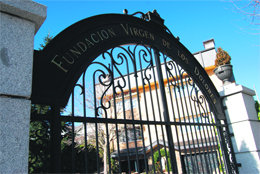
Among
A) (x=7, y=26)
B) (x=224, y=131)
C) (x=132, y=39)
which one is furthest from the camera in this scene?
(x=224, y=131)

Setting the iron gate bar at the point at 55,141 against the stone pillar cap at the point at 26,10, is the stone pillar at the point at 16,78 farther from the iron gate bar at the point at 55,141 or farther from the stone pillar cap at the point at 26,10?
the iron gate bar at the point at 55,141

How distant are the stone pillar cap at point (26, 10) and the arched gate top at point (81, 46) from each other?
1.27 ft

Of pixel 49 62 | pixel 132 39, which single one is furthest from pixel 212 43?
pixel 49 62

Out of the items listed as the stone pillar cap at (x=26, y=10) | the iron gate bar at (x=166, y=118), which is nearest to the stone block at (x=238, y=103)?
the iron gate bar at (x=166, y=118)

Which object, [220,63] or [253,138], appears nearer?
[253,138]

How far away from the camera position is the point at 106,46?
2768 mm

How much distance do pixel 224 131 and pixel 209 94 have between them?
37.6 inches

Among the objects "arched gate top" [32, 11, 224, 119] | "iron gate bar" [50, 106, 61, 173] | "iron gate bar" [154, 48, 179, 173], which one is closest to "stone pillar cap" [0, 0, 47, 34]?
"arched gate top" [32, 11, 224, 119]

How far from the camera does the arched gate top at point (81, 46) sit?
6.58 feet

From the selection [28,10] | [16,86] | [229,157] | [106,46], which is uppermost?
[106,46]

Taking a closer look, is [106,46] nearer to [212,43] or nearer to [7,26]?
[7,26]

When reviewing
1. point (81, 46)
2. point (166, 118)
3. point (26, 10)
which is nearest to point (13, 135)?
point (26, 10)

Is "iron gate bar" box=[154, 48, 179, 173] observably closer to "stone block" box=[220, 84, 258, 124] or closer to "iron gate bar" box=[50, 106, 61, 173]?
"iron gate bar" box=[50, 106, 61, 173]

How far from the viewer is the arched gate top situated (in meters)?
2.01
